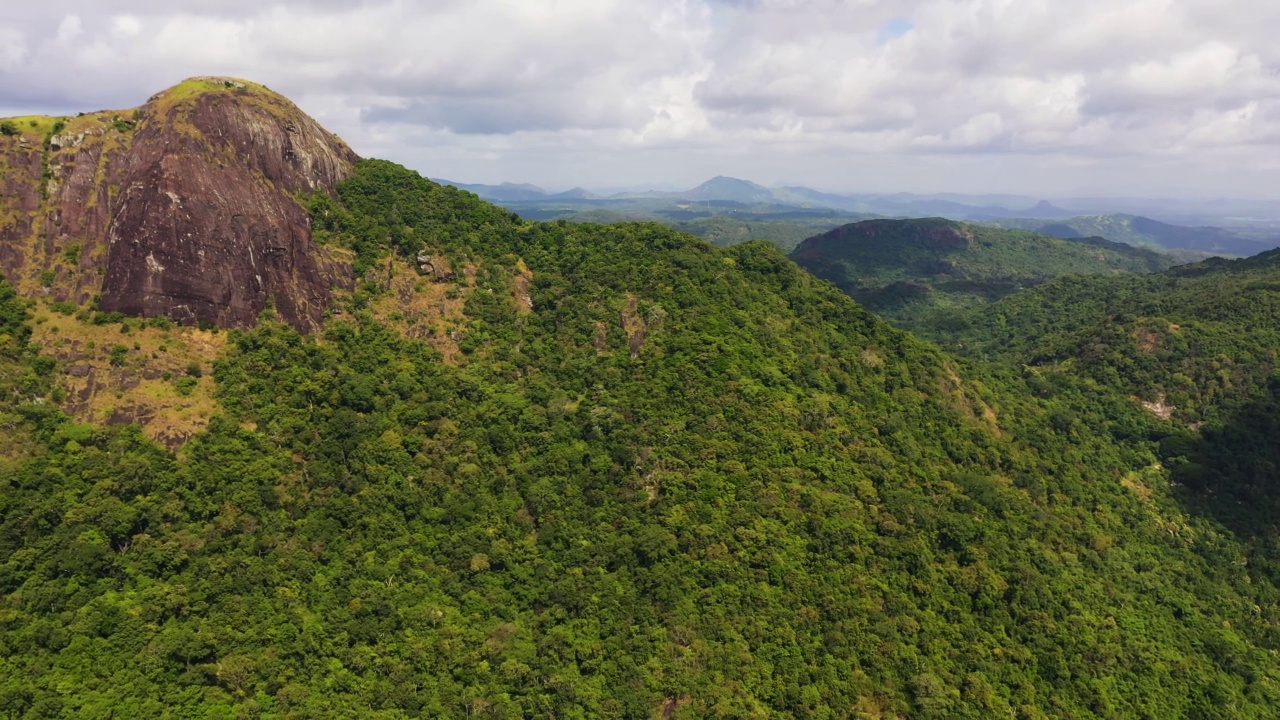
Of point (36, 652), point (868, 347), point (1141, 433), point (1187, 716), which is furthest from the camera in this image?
point (1141, 433)

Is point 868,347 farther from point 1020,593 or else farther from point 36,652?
point 36,652

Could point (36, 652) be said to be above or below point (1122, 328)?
below

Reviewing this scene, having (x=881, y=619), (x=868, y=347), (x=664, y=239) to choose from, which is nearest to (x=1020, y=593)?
(x=881, y=619)

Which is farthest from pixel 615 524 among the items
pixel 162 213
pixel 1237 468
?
pixel 1237 468

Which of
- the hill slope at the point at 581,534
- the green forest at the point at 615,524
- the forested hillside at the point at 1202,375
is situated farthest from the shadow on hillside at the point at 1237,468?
the hill slope at the point at 581,534

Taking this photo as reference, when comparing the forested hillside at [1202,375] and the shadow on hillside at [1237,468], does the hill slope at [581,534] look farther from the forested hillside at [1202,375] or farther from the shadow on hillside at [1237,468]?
the forested hillside at [1202,375]
